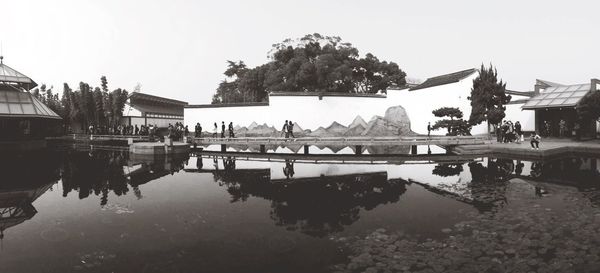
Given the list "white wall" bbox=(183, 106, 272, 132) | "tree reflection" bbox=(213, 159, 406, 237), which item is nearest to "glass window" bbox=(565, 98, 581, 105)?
"tree reflection" bbox=(213, 159, 406, 237)

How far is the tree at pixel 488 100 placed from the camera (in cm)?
2673

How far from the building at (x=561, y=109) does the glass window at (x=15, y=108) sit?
32494 mm

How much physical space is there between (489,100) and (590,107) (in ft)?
20.2

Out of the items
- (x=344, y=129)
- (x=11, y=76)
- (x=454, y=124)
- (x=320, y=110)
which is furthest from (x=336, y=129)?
(x=11, y=76)

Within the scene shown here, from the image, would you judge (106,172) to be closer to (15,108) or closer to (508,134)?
(15,108)

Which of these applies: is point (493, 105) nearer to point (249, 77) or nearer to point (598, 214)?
point (598, 214)

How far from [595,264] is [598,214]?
379cm

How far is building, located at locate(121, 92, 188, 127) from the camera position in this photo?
37.0m

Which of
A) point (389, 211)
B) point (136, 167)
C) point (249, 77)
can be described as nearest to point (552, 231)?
point (389, 211)

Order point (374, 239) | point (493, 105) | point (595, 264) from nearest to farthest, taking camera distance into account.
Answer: point (595, 264), point (374, 239), point (493, 105)

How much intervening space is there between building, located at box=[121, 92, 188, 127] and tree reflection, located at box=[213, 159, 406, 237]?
77.5 feet

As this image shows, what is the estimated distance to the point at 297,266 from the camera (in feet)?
20.7

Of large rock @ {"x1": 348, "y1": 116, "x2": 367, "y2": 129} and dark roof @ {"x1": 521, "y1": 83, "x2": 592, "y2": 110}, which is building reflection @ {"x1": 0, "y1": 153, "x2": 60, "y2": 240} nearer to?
large rock @ {"x1": 348, "y1": 116, "x2": 367, "y2": 129}

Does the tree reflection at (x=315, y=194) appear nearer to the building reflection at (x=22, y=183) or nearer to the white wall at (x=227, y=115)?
the building reflection at (x=22, y=183)
